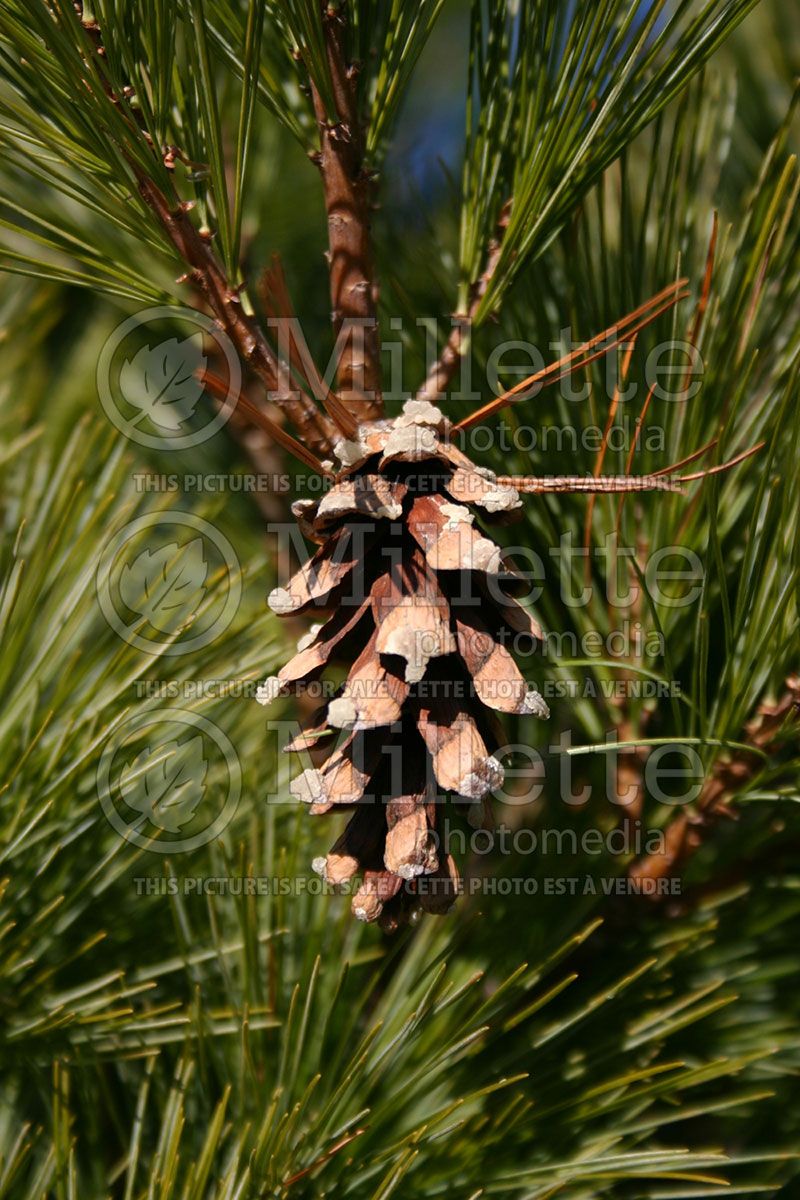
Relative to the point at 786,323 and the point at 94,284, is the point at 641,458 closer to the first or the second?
the point at 786,323

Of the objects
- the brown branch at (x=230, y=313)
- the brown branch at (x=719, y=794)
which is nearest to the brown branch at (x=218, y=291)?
the brown branch at (x=230, y=313)

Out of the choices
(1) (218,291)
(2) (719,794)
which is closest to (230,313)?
(1) (218,291)

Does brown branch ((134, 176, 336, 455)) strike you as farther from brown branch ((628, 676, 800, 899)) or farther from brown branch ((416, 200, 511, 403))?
brown branch ((628, 676, 800, 899))

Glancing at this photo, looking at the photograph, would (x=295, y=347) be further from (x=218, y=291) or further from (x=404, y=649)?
(x=404, y=649)

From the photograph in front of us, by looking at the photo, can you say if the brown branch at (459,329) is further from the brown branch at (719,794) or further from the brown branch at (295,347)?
the brown branch at (719,794)

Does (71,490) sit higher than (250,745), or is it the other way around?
(71,490)

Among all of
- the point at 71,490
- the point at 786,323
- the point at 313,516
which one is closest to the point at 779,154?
the point at 786,323
